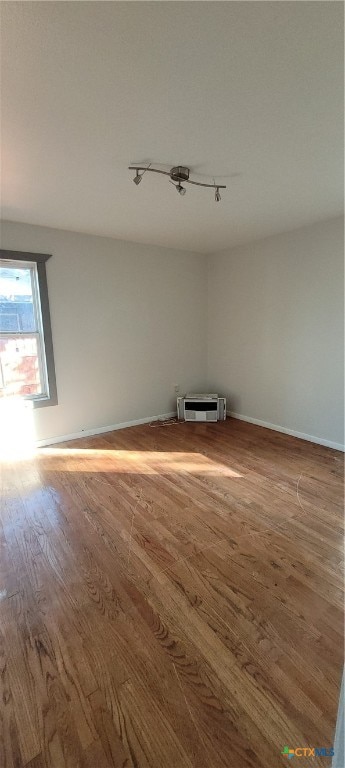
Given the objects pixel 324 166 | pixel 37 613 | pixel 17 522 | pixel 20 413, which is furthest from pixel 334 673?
pixel 20 413

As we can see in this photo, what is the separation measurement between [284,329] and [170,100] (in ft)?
8.96

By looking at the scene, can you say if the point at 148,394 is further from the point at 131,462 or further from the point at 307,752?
the point at 307,752

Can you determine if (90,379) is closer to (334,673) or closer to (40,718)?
(40,718)

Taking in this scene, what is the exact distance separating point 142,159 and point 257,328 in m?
2.60

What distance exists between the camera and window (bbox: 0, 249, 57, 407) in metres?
3.16

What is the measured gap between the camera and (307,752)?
3.14 ft

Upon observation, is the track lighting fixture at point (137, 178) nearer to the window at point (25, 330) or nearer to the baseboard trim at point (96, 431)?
the window at point (25, 330)

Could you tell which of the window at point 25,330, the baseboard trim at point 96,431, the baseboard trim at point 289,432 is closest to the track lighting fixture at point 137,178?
the window at point 25,330

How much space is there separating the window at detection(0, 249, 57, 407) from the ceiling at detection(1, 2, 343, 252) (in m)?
0.78

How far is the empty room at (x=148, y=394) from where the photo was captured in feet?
3.43

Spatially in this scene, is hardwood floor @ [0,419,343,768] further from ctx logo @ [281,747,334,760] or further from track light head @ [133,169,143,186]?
track light head @ [133,169,143,186]

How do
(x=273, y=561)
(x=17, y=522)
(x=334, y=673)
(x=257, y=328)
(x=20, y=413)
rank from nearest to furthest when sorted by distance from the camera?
(x=334, y=673)
(x=273, y=561)
(x=17, y=522)
(x=20, y=413)
(x=257, y=328)

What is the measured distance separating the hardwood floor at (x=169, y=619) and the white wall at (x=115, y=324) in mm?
1280

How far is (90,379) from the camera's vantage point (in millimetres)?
3744
